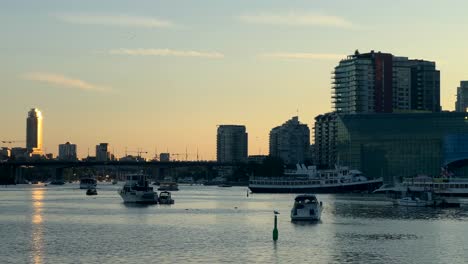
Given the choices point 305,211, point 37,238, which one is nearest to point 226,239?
point 37,238

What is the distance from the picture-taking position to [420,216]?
166m

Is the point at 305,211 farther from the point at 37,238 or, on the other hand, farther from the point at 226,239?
the point at 37,238

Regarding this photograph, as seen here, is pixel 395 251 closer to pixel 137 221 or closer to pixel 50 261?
pixel 50 261

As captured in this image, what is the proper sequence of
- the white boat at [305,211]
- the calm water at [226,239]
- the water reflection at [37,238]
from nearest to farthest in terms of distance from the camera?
the water reflection at [37,238]
the calm water at [226,239]
the white boat at [305,211]

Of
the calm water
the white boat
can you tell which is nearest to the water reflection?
the calm water

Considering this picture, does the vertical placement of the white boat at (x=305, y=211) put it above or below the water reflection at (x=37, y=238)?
above

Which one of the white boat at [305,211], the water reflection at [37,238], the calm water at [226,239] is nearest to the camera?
Answer: the water reflection at [37,238]

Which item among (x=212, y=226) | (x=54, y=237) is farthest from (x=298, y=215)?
(x=54, y=237)

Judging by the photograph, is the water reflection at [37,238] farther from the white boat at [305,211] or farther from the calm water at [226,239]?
the white boat at [305,211]

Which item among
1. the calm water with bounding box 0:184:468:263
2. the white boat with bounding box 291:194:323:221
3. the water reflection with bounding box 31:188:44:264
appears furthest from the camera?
the white boat with bounding box 291:194:323:221

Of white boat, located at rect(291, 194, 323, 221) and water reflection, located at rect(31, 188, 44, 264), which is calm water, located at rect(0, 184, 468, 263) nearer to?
water reflection, located at rect(31, 188, 44, 264)

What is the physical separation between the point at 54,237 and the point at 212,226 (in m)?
29.2

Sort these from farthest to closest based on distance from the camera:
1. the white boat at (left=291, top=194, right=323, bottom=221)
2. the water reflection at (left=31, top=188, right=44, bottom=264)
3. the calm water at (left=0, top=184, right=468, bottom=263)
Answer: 1. the white boat at (left=291, top=194, right=323, bottom=221)
2. the calm water at (left=0, top=184, right=468, bottom=263)
3. the water reflection at (left=31, top=188, right=44, bottom=264)

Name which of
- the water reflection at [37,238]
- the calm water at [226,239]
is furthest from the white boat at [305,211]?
the water reflection at [37,238]
